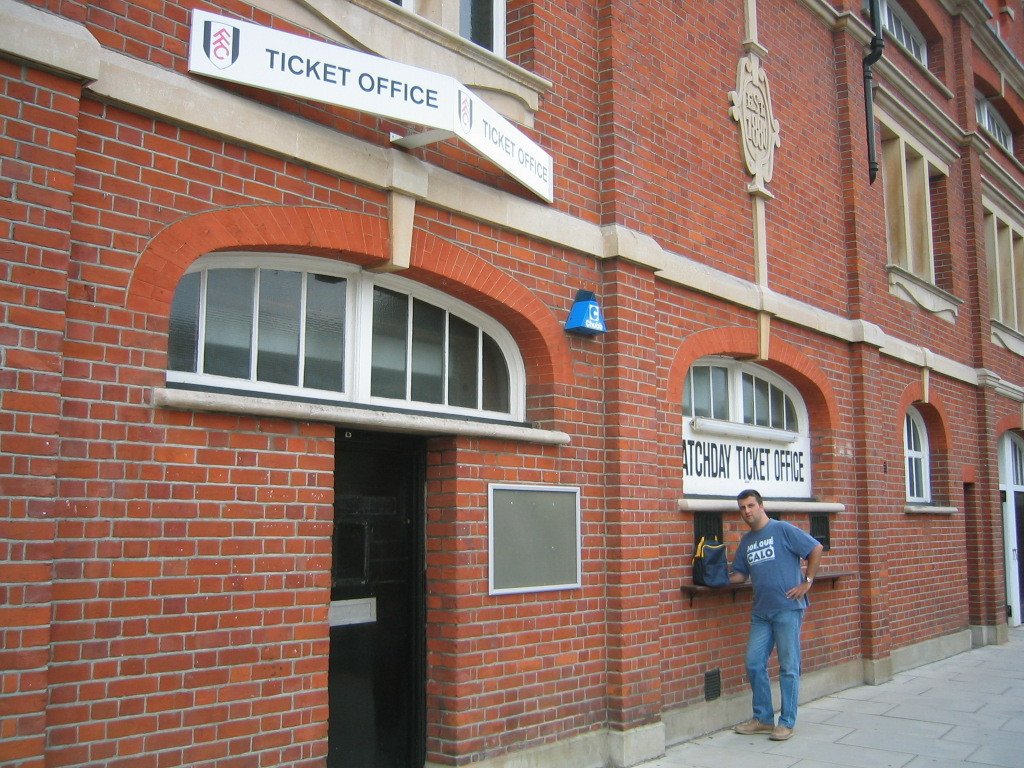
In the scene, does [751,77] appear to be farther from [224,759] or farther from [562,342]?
[224,759]

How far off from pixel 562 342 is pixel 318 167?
7.12 ft

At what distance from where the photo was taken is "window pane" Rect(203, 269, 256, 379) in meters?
4.68

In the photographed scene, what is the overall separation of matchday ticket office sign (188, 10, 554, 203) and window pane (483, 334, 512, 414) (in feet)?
4.30

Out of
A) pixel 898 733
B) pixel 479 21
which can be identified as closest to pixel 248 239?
pixel 479 21

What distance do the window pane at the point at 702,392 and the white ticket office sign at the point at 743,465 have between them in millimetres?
204

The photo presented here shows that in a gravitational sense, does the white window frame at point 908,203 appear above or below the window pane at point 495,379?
above

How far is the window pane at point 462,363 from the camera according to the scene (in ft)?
19.8

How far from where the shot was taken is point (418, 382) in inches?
227

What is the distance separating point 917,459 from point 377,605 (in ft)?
30.6

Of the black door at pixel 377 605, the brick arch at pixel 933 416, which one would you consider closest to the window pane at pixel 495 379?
the black door at pixel 377 605

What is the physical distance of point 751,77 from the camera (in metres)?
8.98

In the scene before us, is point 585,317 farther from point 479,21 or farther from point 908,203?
point 908,203

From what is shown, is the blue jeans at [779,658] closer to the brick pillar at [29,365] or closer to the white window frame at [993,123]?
the brick pillar at [29,365]

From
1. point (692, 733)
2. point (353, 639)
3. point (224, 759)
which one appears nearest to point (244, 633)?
point (224, 759)
